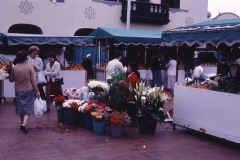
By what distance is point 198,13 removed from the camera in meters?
23.5

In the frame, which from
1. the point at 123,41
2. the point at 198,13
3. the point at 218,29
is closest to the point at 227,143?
the point at 218,29

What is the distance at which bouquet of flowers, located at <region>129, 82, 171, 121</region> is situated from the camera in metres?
7.20

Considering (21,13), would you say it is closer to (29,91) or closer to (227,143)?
(29,91)

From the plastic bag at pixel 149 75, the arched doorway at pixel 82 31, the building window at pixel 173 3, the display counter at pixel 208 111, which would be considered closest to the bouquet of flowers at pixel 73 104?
the display counter at pixel 208 111

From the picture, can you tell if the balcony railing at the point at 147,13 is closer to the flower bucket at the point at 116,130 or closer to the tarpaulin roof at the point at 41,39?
the tarpaulin roof at the point at 41,39

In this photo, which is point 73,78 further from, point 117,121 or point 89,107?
point 117,121

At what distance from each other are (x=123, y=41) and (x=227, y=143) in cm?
715

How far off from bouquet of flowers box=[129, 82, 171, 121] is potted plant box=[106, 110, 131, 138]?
0.48 m

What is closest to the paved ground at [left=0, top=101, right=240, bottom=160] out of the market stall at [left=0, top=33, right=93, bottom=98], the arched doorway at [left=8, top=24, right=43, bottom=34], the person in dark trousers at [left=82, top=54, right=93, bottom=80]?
the market stall at [left=0, top=33, right=93, bottom=98]

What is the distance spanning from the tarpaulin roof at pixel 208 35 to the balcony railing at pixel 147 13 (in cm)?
1286

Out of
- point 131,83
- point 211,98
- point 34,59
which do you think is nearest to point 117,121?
point 131,83

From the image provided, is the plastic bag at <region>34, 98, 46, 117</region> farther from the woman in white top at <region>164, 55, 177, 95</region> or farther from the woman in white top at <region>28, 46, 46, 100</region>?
the woman in white top at <region>164, 55, 177, 95</region>

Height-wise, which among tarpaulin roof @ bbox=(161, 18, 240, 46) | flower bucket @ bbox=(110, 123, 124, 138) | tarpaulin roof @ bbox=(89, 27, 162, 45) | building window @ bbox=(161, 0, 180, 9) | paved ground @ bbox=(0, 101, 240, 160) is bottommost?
paved ground @ bbox=(0, 101, 240, 160)

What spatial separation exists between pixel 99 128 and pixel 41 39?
5.91m
